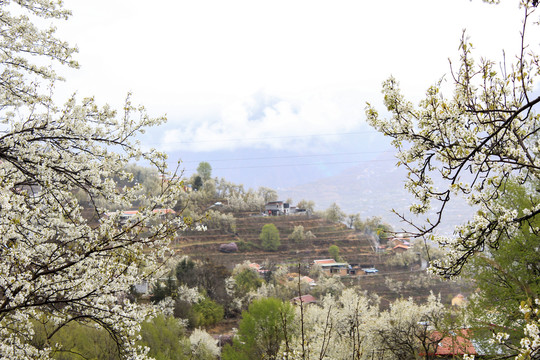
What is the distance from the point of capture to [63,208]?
3.22 m

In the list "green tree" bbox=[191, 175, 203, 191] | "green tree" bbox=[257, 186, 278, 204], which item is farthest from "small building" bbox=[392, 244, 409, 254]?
"green tree" bbox=[191, 175, 203, 191]

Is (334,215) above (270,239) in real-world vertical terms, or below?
above

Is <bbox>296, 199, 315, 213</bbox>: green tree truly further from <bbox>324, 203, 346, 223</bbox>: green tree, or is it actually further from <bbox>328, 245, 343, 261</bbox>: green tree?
<bbox>328, 245, 343, 261</bbox>: green tree

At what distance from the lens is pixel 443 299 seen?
106 ft

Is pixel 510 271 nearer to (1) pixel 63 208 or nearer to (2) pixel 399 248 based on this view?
(1) pixel 63 208

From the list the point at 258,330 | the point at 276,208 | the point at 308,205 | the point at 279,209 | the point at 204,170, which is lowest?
the point at 258,330

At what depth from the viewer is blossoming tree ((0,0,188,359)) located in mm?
3006

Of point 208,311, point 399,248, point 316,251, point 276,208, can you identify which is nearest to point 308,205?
point 276,208

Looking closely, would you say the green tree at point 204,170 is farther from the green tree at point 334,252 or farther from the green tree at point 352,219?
the green tree at point 334,252

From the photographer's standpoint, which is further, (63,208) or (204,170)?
(204,170)

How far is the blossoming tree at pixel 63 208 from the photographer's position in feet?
9.86

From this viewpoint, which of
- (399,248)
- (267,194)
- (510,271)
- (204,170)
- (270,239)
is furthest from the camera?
(204,170)

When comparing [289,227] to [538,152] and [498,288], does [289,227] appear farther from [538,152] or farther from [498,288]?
[538,152]

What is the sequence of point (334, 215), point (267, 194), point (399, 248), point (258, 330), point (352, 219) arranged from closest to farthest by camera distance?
point (258, 330) → point (399, 248) → point (352, 219) → point (334, 215) → point (267, 194)
